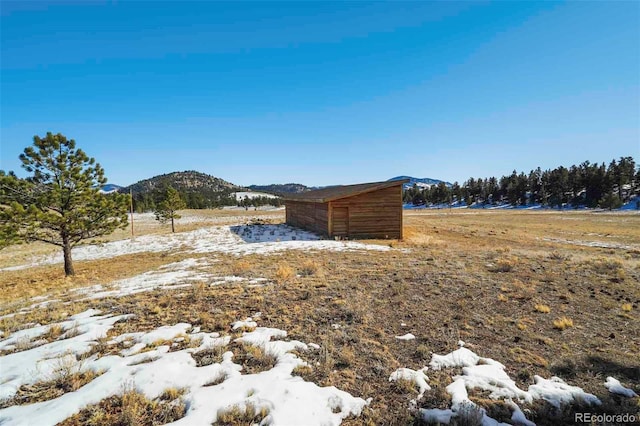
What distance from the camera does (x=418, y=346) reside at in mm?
5066

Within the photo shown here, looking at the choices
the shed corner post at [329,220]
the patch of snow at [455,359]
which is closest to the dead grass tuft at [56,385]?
the patch of snow at [455,359]

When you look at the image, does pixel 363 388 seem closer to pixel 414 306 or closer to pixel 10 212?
pixel 414 306

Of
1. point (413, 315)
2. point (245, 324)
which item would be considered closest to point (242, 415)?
point (245, 324)

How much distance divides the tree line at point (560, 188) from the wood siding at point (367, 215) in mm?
67212

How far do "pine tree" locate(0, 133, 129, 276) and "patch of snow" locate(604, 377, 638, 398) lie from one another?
54.5 feet

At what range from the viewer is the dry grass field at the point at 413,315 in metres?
4.00

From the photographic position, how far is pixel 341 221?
1939 centimetres

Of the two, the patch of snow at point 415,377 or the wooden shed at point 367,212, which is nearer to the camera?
the patch of snow at point 415,377

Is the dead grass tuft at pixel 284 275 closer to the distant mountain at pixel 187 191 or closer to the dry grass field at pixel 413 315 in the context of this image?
the dry grass field at pixel 413 315

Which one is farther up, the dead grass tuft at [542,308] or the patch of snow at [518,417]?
the patch of snow at [518,417]

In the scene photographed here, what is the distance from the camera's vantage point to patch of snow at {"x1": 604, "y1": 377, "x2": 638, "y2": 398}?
390cm

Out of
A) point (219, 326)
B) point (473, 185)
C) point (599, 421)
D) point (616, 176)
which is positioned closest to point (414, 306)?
point (599, 421)

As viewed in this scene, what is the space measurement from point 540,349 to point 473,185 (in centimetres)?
11520

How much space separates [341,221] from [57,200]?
14680mm
